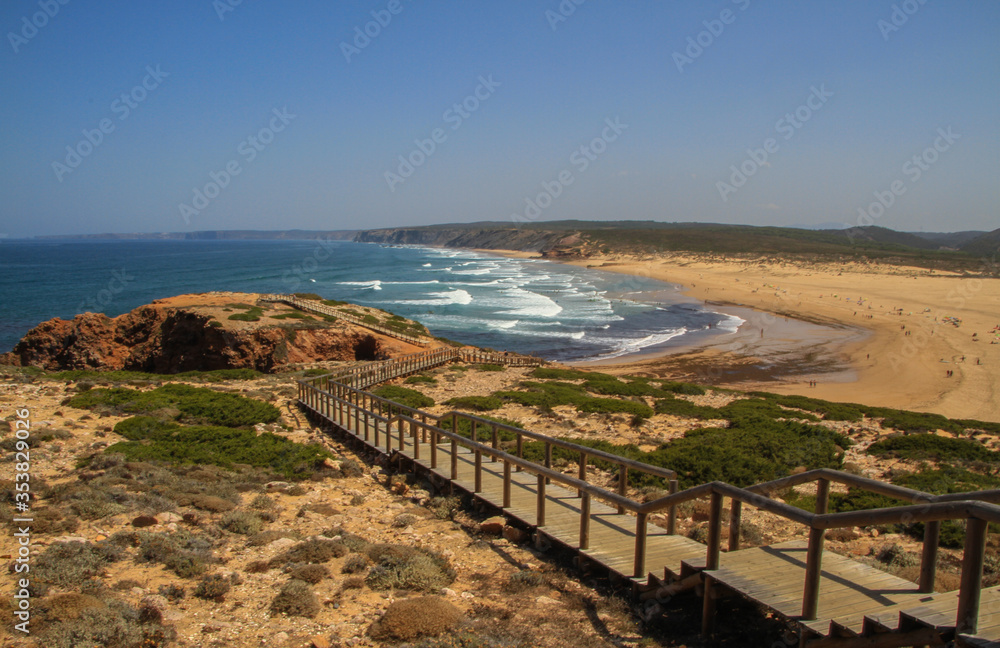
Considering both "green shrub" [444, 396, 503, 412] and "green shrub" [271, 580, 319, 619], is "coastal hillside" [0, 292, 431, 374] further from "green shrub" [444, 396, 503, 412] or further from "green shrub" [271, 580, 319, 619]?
"green shrub" [271, 580, 319, 619]

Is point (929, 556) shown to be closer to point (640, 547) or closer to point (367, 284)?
point (640, 547)

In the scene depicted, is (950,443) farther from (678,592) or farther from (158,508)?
(158,508)

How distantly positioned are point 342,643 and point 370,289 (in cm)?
7953

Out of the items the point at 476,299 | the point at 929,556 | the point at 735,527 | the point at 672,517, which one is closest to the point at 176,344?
the point at 672,517

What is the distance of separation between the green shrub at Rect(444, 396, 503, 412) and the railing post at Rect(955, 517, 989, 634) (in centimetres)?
1382

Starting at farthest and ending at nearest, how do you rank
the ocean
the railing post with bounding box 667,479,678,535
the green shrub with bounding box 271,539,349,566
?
the ocean → the green shrub with bounding box 271,539,349,566 → the railing post with bounding box 667,479,678,535

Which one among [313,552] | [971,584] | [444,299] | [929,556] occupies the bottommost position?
[444,299]

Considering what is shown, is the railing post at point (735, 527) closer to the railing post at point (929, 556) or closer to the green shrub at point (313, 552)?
the railing post at point (929, 556)

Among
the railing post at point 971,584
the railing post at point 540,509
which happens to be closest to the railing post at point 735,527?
the railing post at point 971,584

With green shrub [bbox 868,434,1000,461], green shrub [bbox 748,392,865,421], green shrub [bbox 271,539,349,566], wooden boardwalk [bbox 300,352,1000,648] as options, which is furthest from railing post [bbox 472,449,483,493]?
green shrub [bbox 748,392,865,421]

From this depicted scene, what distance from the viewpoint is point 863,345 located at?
39.6 meters

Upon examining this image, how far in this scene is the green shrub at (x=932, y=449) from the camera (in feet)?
40.1

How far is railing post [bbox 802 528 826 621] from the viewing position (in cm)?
402

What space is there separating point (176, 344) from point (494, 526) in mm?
26277
